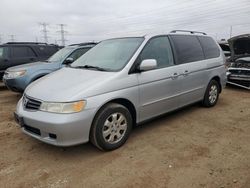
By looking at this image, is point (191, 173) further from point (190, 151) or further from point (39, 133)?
point (39, 133)

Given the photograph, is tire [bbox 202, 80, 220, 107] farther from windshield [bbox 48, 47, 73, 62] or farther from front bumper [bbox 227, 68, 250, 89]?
windshield [bbox 48, 47, 73, 62]

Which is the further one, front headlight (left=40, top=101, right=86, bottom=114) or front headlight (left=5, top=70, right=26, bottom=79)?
front headlight (left=5, top=70, right=26, bottom=79)

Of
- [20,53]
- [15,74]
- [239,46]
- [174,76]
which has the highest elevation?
[20,53]

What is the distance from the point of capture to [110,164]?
3.22 meters

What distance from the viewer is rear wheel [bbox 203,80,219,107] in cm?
550

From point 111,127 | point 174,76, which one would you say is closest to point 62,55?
point 174,76

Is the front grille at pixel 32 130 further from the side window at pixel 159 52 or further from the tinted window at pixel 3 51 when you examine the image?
the tinted window at pixel 3 51

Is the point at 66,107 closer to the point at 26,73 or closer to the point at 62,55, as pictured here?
the point at 26,73

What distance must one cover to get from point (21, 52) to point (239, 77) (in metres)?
7.93

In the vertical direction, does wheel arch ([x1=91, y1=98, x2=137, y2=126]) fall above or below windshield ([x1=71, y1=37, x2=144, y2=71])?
below

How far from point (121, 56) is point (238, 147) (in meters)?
2.30

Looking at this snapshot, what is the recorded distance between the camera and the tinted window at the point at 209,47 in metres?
5.41

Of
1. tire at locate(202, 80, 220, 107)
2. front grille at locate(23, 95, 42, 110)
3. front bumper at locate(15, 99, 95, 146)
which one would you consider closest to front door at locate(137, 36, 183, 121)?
front bumper at locate(15, 99, 95, 146)

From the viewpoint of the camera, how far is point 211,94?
562 centimetres
